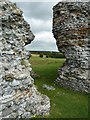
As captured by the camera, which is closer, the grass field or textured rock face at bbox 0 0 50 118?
textured rock face at bbox 0 0 50 118

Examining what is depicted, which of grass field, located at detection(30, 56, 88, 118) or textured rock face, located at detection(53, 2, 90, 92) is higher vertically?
textured rock face, located at detection(53, 2, 90, 92)

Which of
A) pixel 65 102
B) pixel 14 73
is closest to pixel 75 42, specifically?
pixel 65 102

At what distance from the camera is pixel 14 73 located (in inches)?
574

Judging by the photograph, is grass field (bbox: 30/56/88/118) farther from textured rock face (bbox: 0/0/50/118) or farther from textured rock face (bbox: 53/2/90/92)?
textured rock face (bbox: 0/0/50/118)

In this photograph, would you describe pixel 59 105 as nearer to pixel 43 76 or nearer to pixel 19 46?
pixel 19 46

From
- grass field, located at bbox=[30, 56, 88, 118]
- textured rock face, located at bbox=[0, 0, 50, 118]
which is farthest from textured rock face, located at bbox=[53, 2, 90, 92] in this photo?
textured rock face, located at bbox=[0, 0, 50, 118]

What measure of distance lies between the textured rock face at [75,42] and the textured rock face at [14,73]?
6.92m

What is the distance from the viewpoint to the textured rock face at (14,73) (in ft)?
45.2

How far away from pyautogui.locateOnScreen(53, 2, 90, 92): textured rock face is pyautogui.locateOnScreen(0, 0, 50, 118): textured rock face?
692 cm

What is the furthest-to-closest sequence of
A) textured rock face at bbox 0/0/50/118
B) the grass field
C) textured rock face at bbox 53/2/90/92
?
1. textured rock face at bbox 53/2/90/92
2. the grass field
3. textured rock face at bbox 0/0/50/118

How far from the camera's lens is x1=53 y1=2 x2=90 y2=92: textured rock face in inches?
888

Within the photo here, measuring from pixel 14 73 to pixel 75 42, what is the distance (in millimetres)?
9713

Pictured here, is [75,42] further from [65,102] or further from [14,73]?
[14,73]

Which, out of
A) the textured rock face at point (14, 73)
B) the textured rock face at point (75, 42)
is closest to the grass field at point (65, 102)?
the textured rock face at point (75, 42)
